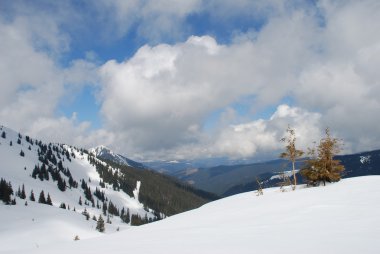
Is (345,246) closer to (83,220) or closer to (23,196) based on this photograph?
(83,220)

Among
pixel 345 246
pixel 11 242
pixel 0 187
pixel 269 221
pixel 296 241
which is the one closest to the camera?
pixel 345 246

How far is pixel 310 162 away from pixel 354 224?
23.3 meters

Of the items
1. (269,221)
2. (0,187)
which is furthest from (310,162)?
(0,187)

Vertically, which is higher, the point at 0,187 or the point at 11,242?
the point at 0,187

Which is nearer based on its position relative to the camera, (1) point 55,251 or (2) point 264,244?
(2) point 264,244

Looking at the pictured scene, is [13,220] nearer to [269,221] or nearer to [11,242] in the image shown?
[11,242]

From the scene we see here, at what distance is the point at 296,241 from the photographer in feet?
31.2

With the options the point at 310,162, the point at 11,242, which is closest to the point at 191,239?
the point at 310,162

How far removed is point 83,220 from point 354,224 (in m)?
141

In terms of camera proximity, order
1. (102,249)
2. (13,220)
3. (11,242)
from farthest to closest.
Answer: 1. (13,220)
2. (11,242)
3. (102,249)

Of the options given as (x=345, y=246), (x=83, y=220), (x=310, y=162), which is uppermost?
(x=310, y=162)

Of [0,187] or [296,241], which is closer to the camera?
[296,241]

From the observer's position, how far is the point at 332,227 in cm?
1116

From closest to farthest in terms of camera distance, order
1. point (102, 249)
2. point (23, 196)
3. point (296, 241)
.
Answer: point (296, 241), point (102, 249), point (23, 196)
